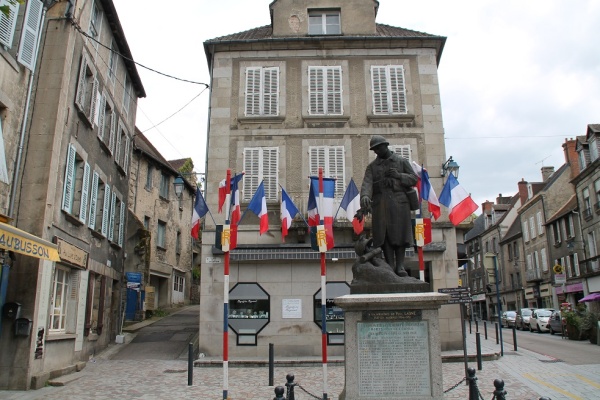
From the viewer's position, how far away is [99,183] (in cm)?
1653

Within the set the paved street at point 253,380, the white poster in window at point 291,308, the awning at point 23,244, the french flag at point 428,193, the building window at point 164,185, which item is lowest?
the paved street at point 253,380

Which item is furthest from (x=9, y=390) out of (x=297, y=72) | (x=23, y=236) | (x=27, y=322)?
(x=297, y=72)

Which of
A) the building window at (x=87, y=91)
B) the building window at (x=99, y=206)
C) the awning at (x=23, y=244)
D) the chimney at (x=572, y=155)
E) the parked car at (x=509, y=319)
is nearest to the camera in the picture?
the awning at (x=23, y=244)

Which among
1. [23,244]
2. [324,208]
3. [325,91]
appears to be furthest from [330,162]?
[23,244]

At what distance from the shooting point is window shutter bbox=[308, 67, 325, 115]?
17953 mm

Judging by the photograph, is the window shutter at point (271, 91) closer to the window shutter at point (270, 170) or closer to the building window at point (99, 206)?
the window shutter at point (270, 170)

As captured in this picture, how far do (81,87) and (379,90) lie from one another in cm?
976

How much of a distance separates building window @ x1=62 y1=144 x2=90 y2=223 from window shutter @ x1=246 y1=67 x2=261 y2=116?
19.2ft

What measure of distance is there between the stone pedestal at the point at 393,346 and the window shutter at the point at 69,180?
9218 millimetres

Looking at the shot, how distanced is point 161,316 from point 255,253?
11989 millimetres

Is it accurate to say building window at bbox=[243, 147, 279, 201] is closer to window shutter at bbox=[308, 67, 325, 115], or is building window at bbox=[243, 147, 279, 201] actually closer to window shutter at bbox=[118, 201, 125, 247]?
window shutter at bbox=[308, 67, 325, 115]

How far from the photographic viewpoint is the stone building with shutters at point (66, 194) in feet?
36.6

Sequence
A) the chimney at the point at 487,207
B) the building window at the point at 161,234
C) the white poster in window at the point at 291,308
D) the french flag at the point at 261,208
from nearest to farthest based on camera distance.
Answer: the french flag at the point at 261,208 → the white poster in window at the point at 291,308 → the building window at the point at 161,234 → the chimney at the point at 487,207

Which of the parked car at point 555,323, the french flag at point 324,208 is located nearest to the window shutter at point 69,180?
the french flag at point 324,208
